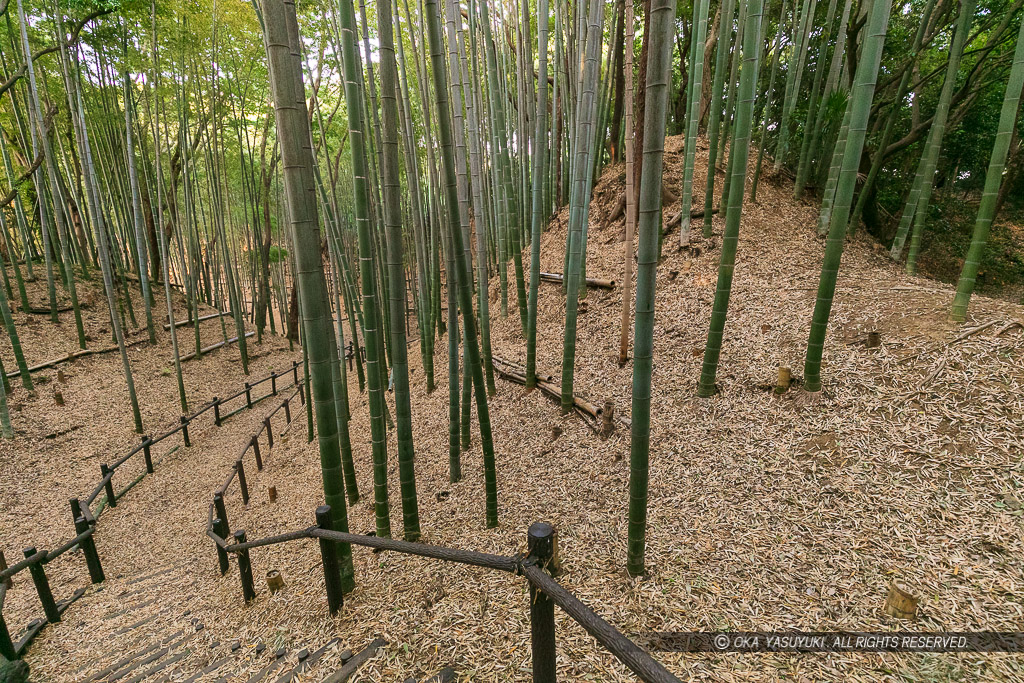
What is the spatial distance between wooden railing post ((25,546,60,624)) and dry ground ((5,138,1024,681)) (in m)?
0.21

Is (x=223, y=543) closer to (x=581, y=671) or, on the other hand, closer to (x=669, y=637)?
(x=581, y=671)

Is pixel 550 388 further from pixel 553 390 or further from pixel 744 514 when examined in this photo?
pixel 744 514

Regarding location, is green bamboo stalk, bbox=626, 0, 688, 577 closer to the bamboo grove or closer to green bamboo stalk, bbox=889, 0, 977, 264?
the bamboo grove

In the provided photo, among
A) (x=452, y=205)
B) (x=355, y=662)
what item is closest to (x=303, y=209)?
(x=452, y=205)

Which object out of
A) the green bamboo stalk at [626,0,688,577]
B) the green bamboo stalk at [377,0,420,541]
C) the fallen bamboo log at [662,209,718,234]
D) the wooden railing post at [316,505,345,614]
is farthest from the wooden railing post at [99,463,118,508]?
the fallen bamboo log at [662,209,718,234]

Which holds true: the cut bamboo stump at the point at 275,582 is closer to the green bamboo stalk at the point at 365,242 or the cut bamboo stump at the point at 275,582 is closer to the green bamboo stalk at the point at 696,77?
the green bamboo stalk at the point at 365,242

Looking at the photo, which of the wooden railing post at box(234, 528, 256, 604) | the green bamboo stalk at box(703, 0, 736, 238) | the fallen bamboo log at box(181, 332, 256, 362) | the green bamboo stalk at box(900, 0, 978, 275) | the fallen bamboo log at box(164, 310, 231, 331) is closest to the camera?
→ the wooden railing post at box(234, 528, 256, 604)

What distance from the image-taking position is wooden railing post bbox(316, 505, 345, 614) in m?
2.03

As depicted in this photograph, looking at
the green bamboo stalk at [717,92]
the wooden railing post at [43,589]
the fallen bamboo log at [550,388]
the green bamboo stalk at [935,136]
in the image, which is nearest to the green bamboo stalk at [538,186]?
the fallen bamboo log at [550,388]

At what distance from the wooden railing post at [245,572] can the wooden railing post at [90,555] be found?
151cm

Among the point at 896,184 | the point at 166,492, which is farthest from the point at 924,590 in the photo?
the point at 896,184

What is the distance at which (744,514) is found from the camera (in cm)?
210

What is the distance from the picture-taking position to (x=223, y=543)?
279 centimetres

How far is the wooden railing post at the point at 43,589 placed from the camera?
2.61 meters
